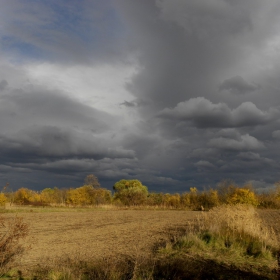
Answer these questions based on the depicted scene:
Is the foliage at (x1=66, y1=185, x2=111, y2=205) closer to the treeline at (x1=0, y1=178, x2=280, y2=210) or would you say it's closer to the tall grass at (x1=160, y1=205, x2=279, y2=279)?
the treeline at (x1=0, y1=178, x2=280, y2=210)

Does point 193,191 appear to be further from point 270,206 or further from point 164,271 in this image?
point 164,271

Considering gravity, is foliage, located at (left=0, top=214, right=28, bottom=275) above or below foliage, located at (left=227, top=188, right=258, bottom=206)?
below

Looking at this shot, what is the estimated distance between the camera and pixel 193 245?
13.3 metres

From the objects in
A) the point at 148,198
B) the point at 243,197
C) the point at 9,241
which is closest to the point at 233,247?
the point at 9,241

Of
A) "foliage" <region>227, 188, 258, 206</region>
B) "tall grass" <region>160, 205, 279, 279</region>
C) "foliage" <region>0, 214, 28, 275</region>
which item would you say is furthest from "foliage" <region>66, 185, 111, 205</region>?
"foliage" <region>0, 214, 28, 275</region>

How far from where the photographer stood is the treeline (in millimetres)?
48812

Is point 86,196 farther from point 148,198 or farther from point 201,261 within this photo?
point 201,261

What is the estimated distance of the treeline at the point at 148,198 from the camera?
4881 cm

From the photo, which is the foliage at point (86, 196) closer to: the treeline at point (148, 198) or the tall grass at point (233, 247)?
the treeline at point (148, 198)

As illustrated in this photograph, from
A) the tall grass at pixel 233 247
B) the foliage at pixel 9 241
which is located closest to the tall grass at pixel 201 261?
the tall grass at pixel 233 247

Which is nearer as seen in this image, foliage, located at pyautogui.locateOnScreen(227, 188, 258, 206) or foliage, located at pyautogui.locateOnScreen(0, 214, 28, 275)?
foliage, located at pyautogui.locateOnScreen(0, 214, 28, 275)

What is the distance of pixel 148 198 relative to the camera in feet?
206

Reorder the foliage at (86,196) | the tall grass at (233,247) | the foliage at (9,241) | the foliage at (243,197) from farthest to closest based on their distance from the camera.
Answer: the foliage at (86,196) → the foliage at (243,197) → the tall grass at (233,247) → the foliage at (9,241)

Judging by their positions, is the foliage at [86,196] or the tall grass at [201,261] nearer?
the tall grass at [201,261]
